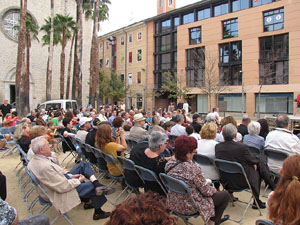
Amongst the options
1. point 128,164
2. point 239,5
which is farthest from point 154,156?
point 239,5

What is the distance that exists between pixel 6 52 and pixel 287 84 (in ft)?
105

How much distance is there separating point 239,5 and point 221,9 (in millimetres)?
2166

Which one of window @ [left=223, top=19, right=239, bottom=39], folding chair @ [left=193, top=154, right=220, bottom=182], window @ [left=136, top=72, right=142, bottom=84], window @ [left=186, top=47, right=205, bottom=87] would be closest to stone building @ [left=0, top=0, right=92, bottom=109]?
window @ [left=136, top=72, right=142, bottom=84]

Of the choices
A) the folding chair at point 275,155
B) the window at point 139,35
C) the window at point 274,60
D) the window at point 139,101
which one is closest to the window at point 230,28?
the window at point 274,60

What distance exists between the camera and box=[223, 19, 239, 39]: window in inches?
1123

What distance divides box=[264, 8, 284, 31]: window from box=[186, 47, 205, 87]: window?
24.6 feet

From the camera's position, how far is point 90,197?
11.9 ft

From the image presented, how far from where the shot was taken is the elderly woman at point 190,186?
9.49 ft

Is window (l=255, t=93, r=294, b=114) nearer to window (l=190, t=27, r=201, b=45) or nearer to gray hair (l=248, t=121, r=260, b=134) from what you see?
window (l=190, t=27, r=201, b=45)

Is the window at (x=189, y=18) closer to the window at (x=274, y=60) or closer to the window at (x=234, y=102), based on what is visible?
the window at (x=274, y=60)

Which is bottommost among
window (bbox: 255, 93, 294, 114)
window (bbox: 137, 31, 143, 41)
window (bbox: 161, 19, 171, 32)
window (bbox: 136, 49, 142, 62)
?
window (bbox: 255, 93, 294, 114)

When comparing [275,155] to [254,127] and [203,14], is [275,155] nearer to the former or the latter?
[254,127]

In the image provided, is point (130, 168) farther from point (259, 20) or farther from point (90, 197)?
point (259, 20)

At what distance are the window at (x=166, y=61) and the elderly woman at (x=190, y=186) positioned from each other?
3272 cm
